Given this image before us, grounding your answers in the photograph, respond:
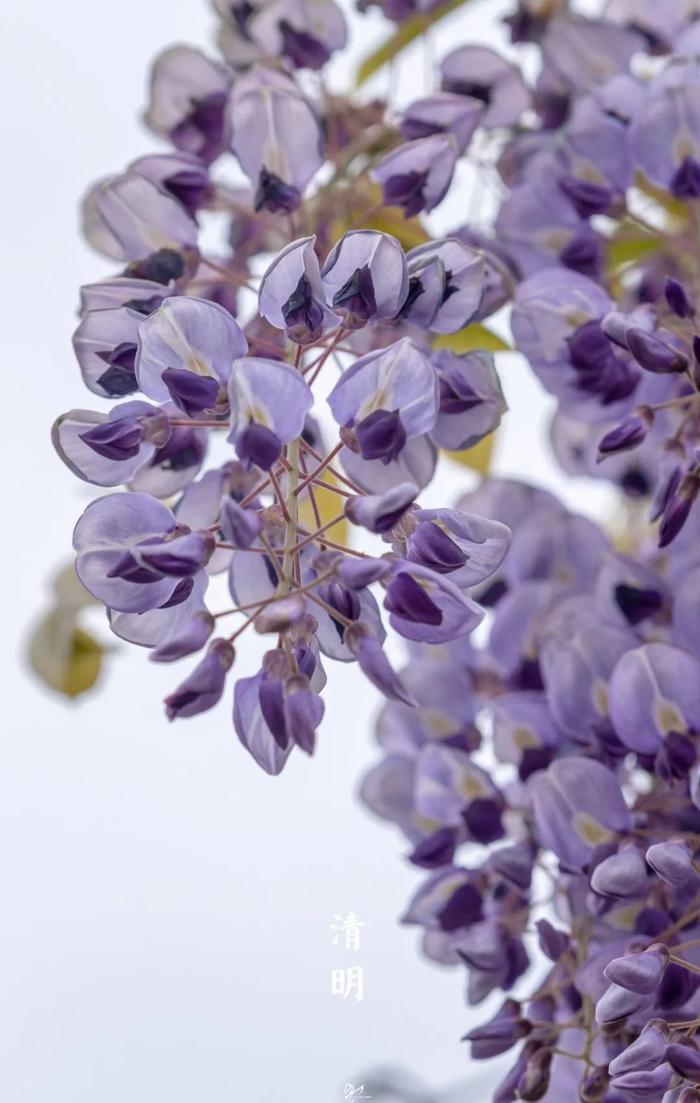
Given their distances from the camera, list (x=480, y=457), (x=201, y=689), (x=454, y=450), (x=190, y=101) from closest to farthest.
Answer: (x=201, y=689), (x=454, y=450), (x=190, y=101), (x=480, y=457)

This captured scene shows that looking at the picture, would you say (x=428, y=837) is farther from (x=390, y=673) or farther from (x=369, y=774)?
(x=390, y=673)

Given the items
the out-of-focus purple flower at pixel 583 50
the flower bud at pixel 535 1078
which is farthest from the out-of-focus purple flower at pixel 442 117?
the flower bud at pixel 535 1078

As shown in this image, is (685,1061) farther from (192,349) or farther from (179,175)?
(179,175)

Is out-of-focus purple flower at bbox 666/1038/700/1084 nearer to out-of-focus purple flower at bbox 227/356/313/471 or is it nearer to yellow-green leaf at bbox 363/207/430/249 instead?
out-of-focus purple flower at bbox 227/356/313/471
